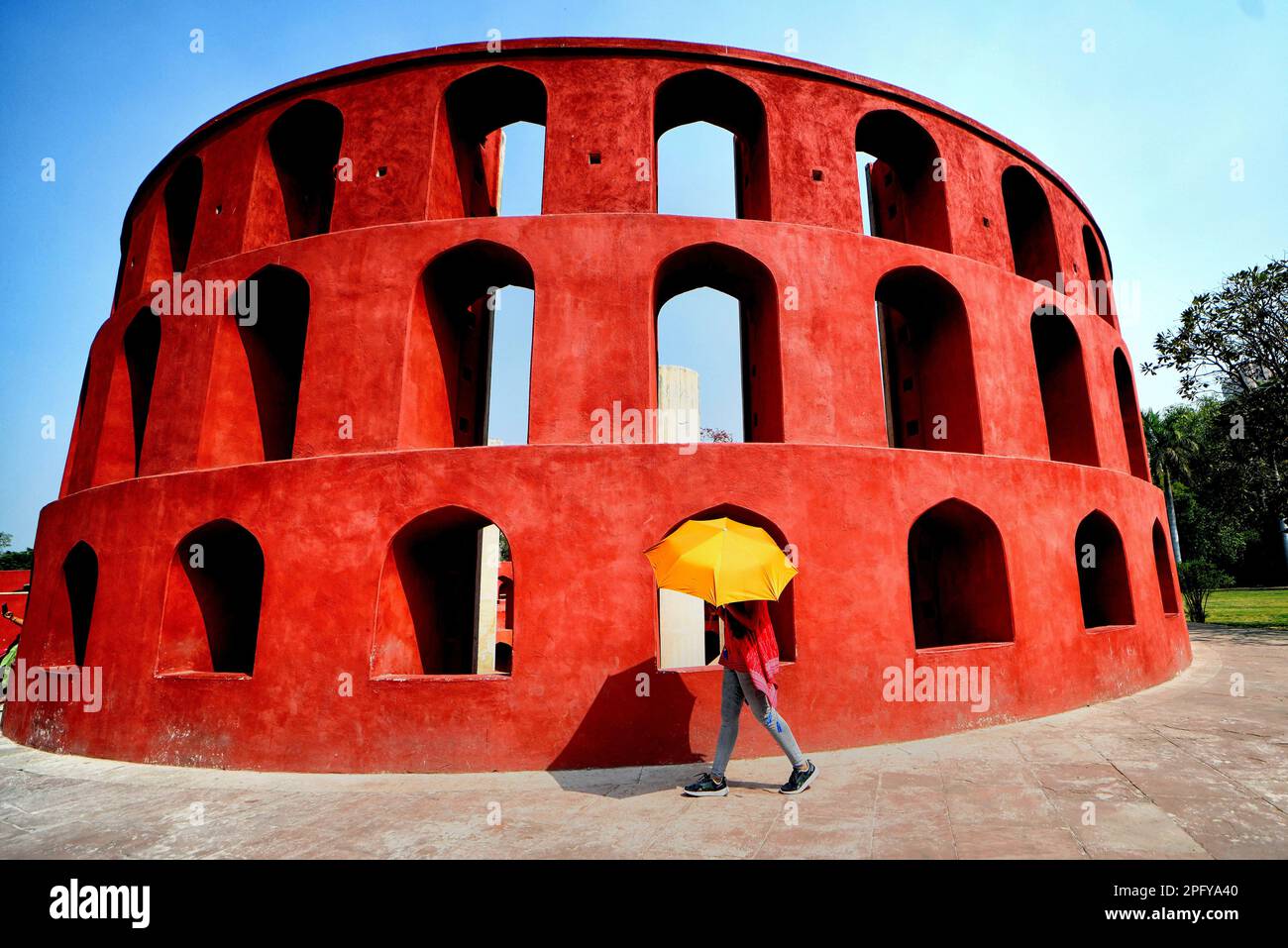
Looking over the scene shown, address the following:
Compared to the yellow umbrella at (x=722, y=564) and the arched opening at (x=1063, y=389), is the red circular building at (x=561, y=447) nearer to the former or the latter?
the arched opening at (x=1063, y=389)

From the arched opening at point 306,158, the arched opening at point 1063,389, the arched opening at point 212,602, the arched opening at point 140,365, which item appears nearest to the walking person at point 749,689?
the arched opening at point 212,602

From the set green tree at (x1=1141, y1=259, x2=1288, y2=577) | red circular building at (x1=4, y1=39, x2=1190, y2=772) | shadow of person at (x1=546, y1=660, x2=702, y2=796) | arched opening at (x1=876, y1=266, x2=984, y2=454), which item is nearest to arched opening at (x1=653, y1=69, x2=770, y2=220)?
red circular building at (x1=4, y1=39, x2=1190, y2=772)

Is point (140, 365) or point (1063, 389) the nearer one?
point (140, 365)

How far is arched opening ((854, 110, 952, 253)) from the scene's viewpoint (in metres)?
9.79

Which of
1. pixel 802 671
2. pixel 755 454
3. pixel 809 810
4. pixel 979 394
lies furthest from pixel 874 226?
pixel 809 810

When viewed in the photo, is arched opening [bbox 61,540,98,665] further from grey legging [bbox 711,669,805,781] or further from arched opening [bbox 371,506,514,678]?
grey legging [bbox 711,669,805,781]

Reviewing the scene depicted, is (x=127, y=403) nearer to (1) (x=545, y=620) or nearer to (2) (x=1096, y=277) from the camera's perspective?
(1) (x=545, y=620)

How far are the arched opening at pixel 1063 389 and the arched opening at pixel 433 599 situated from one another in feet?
31.7

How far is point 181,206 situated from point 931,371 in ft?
45.2

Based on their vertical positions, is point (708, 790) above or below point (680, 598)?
below

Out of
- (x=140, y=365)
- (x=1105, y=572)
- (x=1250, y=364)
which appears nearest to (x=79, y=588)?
(x=140, y=365)

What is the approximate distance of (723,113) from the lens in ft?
32.4

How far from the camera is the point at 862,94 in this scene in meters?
9.51
